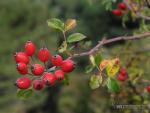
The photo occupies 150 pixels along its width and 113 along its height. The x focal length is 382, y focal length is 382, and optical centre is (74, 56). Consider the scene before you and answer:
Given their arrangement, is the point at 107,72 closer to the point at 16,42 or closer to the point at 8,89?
the point at 8,89

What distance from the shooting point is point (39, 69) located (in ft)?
3.58

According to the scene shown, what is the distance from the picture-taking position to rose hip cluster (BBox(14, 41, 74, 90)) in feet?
3.56

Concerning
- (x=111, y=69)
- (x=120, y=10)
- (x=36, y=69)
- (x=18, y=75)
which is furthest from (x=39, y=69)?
(x=18, y=75)

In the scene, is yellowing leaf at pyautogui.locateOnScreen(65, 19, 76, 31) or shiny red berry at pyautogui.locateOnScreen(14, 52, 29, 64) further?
yellowing leaf at pyautogui.locateOnScreen(65, 19, 76, 31)

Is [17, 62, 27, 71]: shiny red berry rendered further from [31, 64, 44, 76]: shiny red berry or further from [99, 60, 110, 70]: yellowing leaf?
[99, 60, 110, 70]: yellowing leaf

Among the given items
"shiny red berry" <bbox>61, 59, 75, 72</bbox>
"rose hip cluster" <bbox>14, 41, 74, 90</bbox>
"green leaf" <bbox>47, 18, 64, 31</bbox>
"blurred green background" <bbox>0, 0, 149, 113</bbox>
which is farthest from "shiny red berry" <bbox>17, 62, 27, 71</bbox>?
"blurred green background" <bbox>0, 0, 149, 113</bbox>

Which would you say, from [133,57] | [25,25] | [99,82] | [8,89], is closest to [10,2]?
[25,25]

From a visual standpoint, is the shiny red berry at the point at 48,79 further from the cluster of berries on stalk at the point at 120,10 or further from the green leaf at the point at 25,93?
the cluster of berries on stalk at the point at 120,10

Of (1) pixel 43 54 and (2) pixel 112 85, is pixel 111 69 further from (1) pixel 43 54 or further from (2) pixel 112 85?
(1) pixel 43 54

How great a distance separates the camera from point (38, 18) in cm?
877

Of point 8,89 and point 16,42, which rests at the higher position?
point 16,42

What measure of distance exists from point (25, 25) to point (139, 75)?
7.18 meters

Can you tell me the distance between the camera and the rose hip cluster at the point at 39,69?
Result: 42.8 inches

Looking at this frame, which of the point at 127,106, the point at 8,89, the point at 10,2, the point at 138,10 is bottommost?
Result: the point at 8,89
